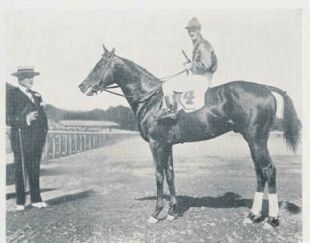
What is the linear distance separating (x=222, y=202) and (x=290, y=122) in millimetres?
845

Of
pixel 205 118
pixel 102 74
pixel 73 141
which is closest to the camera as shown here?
pixel 205 118

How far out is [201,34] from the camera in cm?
402

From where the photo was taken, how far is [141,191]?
13.2 ft

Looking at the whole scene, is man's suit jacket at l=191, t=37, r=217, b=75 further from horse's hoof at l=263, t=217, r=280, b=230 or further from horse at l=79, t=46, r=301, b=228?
horse's hoof at l=263, t=217, r=280, b=230

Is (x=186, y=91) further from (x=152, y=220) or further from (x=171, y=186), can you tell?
(x=152, y=220)

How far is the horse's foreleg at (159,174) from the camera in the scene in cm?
391

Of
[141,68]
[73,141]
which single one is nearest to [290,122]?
[141,68]

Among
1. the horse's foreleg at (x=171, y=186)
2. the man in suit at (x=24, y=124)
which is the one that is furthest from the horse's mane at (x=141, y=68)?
the man in suit at (x=24, y=124)

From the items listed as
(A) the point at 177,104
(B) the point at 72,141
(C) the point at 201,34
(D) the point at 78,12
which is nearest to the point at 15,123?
(B) the point at 72,141

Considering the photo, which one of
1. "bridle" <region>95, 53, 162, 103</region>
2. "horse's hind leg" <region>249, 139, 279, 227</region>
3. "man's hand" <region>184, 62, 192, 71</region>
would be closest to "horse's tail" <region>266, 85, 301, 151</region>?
"horse's hind leg" <region>249, 139, 279, 227</region>

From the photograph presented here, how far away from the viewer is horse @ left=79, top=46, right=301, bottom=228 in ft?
12.6

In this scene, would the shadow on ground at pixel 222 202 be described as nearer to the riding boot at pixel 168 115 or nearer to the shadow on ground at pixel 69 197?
the shadow on ground at pixel 69 197

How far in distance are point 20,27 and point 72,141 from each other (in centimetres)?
103

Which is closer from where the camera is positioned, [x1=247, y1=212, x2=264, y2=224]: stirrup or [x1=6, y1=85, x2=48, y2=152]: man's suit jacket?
[x1=247, y1=212, x2=264, y2=224]: stirrup
